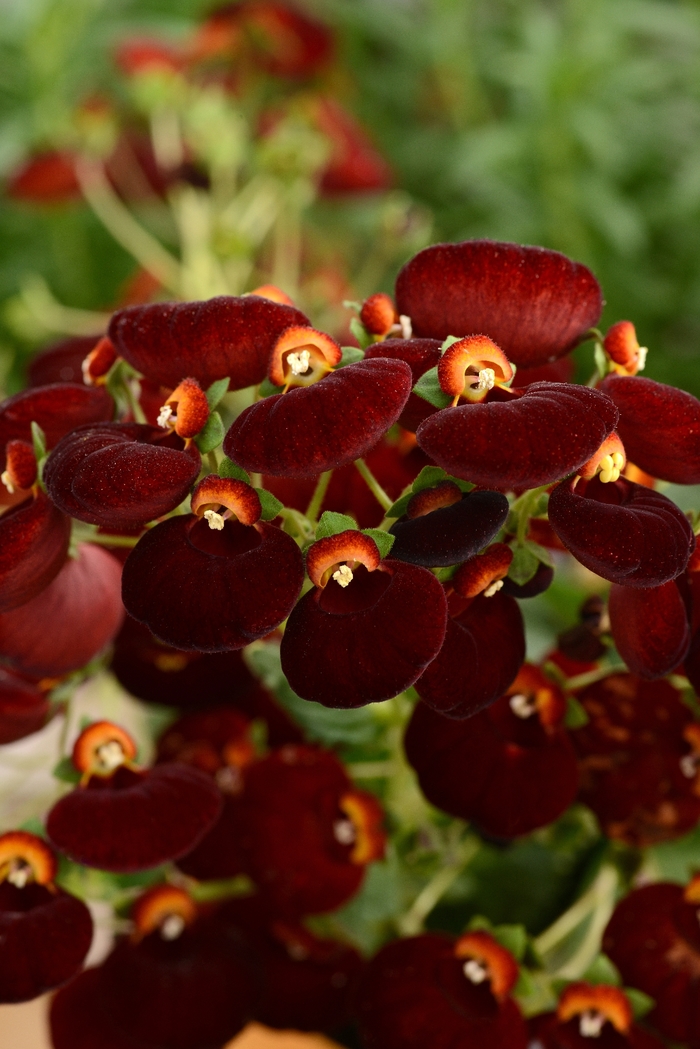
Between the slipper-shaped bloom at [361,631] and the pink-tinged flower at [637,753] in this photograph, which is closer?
the slipper-shaped bloom at [361,631]

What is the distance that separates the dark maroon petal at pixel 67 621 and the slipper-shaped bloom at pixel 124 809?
3 cm

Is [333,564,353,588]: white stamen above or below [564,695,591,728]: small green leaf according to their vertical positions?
above

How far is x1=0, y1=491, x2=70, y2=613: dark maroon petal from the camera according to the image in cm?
35

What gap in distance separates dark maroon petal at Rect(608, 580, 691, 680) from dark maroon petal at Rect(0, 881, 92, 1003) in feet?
0.72

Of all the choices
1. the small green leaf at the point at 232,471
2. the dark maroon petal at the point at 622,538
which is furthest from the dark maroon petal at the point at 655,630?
the small green leaf at the point at 232,471

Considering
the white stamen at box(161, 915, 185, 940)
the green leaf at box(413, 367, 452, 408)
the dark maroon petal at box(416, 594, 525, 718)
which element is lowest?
the white stamen at box(161, 915, 185, 940)

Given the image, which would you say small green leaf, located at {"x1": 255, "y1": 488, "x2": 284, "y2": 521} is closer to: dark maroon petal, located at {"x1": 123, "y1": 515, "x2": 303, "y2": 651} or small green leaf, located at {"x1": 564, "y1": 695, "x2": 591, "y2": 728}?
dark maroon petal, located at {"x1": 123, "y1": 515, "x2": 303, "y2": 651}

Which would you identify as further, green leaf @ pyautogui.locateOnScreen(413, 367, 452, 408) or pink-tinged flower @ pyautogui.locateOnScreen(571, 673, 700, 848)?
pink-tinged flower @ pyautogui.locateOnScreen(571, 673, 700, 848)

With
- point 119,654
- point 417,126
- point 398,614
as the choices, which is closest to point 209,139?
point 119,654

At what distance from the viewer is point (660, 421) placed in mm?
362

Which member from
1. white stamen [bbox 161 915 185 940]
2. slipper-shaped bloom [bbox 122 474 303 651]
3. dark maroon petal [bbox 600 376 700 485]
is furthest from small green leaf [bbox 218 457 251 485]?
white stamen [bbox 161 915 185 940]

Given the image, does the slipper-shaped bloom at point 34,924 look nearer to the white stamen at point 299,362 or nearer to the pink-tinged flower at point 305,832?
the pink-tinged flower at point 305,832

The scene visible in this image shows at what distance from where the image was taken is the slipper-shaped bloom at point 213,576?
322 mm

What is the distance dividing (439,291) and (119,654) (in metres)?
0.21
